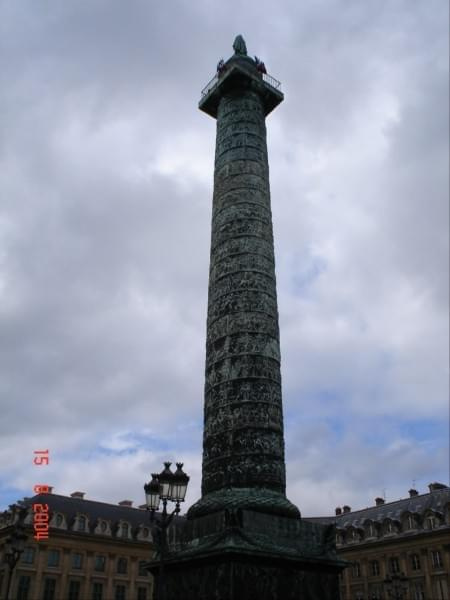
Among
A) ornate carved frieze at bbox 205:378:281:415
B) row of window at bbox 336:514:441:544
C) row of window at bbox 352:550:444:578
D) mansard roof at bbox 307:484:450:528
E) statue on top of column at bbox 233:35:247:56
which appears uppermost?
statue on top of column at bbox 233:35:247:56

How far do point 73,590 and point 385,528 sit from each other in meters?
21.1

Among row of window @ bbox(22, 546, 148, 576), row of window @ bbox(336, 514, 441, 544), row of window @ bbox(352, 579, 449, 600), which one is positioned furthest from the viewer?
row of window @ bbox(22, 546, 148, 576)

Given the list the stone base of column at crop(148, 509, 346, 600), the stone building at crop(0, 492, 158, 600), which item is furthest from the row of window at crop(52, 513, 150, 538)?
the stone base of column at crop(148, 509, 346, 600)

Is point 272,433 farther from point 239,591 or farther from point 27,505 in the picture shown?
point 27,505

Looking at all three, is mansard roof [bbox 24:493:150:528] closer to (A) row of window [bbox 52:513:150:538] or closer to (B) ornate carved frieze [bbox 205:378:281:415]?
(A) row of window [bbox 52:513:150:538]

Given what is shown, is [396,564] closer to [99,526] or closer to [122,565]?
[122,565]

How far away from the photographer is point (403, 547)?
126 feet

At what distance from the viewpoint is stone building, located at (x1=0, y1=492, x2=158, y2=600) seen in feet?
129

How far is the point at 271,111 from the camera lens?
18.5 meters

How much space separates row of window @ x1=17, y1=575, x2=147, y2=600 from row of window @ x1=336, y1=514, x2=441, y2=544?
15116mm

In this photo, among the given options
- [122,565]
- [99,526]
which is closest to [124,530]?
[99,526]

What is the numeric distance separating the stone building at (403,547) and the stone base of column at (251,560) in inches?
1027

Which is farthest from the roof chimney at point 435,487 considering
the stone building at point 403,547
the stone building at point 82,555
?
the stone building at point 82,555

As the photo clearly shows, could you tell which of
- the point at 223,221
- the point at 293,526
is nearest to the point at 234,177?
the point at 223,221
